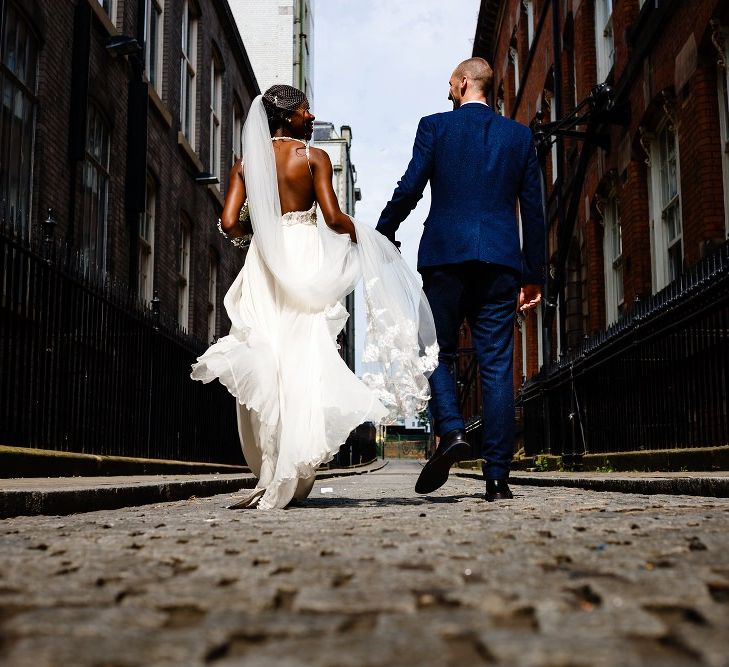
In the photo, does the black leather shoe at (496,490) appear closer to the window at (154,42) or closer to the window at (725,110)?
the window at (725,110)

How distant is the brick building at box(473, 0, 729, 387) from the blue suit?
10.6ft

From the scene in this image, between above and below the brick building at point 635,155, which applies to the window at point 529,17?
above

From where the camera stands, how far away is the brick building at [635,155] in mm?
10094

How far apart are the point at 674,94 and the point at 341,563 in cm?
1029

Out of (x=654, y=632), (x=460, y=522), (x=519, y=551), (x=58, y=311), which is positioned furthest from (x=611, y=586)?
(x=58, y=311)

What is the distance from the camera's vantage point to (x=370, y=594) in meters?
1.88

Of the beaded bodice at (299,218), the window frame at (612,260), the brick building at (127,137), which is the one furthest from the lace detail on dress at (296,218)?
the window frame at (612,260)

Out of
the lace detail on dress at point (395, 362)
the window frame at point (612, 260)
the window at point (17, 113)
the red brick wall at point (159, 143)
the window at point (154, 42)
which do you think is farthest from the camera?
the window at point (154, 42)

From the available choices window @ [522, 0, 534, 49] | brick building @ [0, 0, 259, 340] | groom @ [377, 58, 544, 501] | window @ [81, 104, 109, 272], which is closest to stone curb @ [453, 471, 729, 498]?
groom @ [377, 58, 544, 501]

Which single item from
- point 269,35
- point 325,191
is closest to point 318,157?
point 325,191

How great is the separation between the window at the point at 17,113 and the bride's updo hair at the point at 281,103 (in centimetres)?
447

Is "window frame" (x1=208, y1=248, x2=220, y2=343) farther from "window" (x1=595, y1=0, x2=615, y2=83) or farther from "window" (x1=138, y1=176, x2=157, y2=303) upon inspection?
"window" (x1=595, y1=0, x2=615, y2=83)

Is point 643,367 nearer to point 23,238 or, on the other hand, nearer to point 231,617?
point 23,238

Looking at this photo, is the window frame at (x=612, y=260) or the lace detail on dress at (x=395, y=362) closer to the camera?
the lace detail on dress at (x=395, y=362)
